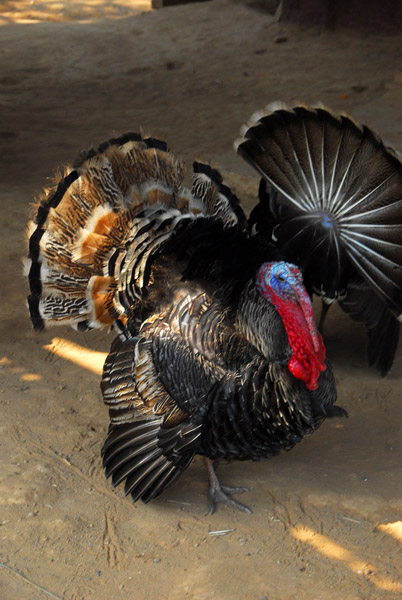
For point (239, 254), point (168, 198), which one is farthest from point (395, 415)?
point (168, 198)

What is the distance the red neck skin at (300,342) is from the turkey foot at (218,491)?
0.75m

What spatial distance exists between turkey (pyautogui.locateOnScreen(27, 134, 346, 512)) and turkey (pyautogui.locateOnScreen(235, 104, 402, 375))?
0.35 meters

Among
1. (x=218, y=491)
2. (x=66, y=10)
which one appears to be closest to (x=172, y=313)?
(x=218, y=491)

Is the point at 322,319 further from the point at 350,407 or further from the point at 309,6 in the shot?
the point at 309,6

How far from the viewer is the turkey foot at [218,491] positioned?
12.9 ft

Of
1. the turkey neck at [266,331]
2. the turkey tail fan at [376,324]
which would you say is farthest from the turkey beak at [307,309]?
the turkey tail fan at [376,324]

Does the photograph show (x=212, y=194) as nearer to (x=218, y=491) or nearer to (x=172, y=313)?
(x=172, y=313)

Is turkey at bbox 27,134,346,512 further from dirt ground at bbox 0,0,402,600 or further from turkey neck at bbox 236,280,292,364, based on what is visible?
dirt ground at bbox 0,0,402,600

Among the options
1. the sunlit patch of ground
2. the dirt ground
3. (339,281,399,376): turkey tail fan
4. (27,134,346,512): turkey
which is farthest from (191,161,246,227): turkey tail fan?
the sunlit patch of ground

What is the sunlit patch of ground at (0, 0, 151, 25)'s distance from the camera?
48.3 ft

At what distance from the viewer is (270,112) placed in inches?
174

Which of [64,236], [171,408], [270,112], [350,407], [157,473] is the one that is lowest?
[350,407]

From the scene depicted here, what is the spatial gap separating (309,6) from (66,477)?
966cm

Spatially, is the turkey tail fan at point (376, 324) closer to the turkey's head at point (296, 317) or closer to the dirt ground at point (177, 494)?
Result: the dirt ground at point (177, 494)
